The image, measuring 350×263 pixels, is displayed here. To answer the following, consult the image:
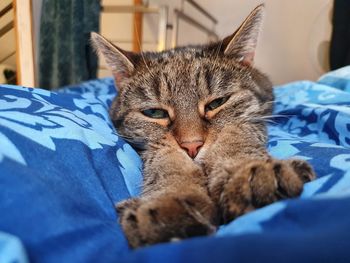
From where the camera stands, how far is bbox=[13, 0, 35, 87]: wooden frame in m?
1.41

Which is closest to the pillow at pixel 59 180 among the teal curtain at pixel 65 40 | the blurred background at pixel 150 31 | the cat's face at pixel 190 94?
the cat's face at pixel 190 94

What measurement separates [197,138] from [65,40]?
55.8 inches

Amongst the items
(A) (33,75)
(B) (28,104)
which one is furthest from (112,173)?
(A) (33,75)

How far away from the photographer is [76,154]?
2.28ft

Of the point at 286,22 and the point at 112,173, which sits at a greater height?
the point at 286,22

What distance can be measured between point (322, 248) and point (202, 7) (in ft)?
9.97

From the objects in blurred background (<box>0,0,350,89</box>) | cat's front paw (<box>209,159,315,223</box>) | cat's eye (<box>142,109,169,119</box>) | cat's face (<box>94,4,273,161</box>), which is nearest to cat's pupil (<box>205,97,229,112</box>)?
cat's face (<box>94,4,273,161</box>)

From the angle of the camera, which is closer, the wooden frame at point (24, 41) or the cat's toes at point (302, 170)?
the cat's toes at point (302, 170)

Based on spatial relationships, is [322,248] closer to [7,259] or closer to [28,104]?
[7,259]

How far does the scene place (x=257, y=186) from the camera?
0.56 metres

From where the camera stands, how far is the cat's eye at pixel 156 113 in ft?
3.21

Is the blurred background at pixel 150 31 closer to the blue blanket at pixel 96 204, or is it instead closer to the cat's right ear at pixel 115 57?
the cat's right ear at pixel 115 57

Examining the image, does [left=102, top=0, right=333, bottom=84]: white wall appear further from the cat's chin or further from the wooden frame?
the cat's chin

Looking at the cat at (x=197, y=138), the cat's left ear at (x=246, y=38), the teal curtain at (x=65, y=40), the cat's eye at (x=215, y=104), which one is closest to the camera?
the cat at (x=197, y=138)
